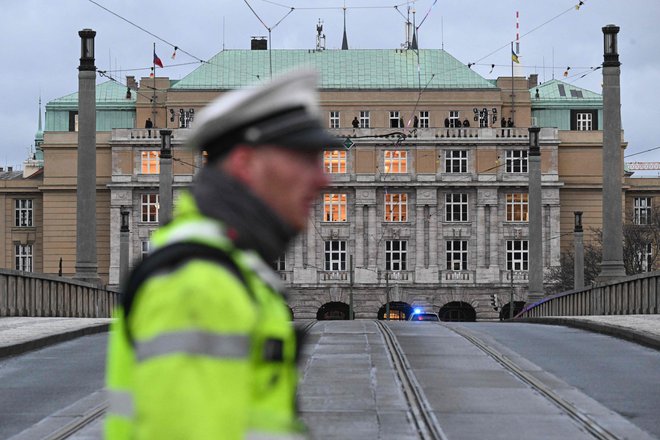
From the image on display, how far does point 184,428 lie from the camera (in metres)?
2.46

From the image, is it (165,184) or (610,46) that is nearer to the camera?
(610,46)

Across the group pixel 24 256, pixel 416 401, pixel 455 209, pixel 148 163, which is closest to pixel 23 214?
pixel 24 256

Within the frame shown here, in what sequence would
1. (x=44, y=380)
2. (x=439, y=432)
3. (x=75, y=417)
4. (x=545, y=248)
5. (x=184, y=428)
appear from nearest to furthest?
(x=184, y=428)
(x=439, y=432)
(x=75, y=417)
(x=44, y=380)
(x=545, y=248)

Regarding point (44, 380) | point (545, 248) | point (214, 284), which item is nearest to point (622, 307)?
point (44, 380)

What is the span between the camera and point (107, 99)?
332 feet

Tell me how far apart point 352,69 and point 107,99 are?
1839 centimetres

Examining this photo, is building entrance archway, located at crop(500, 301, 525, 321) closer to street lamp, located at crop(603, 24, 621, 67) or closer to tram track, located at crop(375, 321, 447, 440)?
street lamp, located at crop(603, 24, 621, 67)

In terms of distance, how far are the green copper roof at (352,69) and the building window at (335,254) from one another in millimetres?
11247

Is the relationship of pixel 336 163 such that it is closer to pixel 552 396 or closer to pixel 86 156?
pixel 86 156

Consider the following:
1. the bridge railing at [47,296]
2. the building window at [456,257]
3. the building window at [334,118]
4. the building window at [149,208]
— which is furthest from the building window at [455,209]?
the bridge railing at [47,296]

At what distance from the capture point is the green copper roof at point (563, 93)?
335 feet

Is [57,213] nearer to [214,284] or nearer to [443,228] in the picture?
[443,228]

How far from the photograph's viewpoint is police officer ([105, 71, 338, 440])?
251 cm

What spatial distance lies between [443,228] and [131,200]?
72.1 feet
